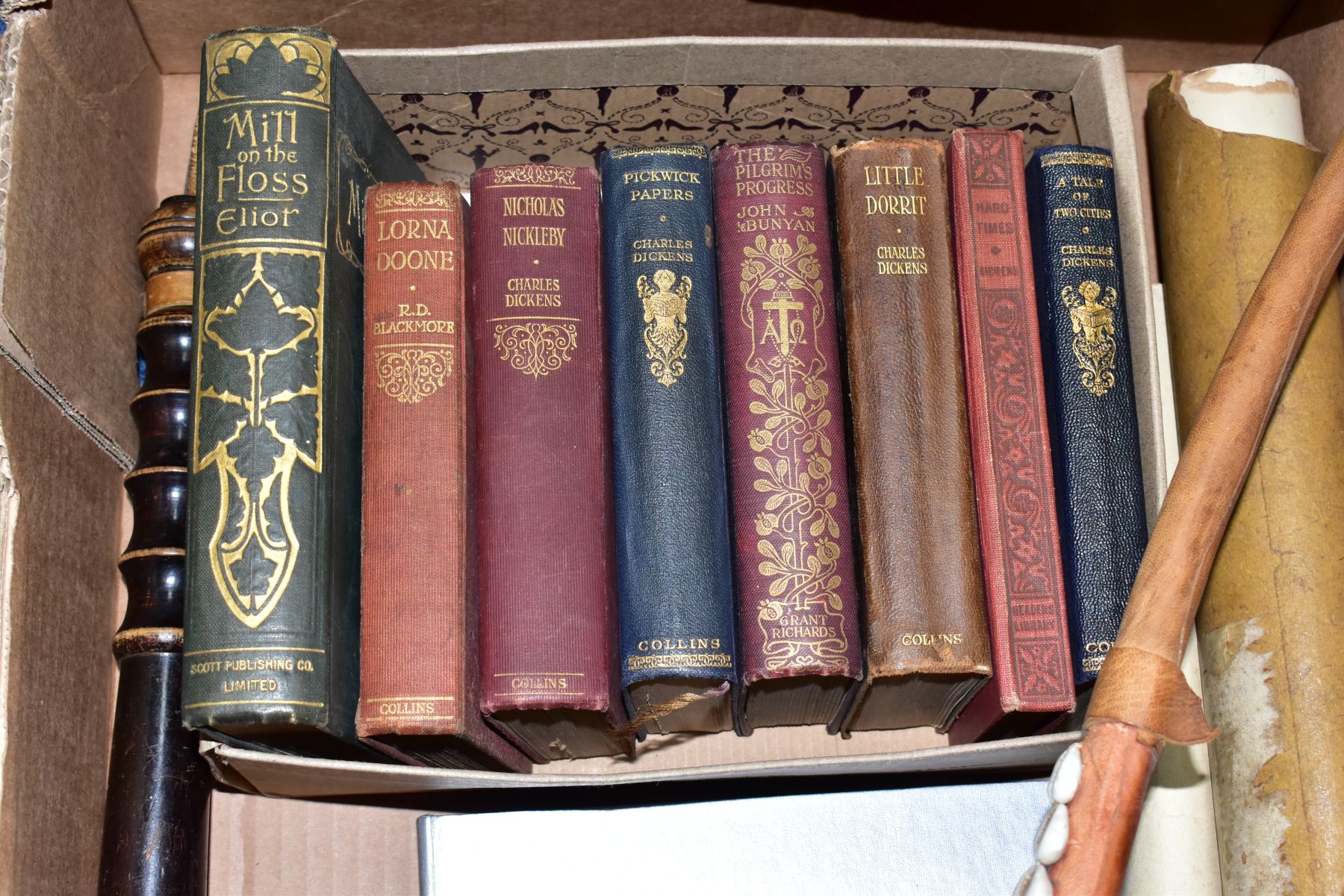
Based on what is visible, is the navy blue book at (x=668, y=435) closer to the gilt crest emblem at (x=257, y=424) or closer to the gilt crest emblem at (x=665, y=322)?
the gilt crest emblem at (x=665, y=322)

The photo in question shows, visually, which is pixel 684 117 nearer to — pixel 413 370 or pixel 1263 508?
pixel 413 370

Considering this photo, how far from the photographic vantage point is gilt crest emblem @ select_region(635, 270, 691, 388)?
71 cm

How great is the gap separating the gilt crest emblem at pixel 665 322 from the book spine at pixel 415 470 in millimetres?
109

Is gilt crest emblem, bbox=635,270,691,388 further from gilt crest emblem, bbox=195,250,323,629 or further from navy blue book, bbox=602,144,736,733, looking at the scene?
gilt crest emblem, bbox=195,250,323,629

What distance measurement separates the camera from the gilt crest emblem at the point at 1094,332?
2.38 ft

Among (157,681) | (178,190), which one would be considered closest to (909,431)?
(157,681)

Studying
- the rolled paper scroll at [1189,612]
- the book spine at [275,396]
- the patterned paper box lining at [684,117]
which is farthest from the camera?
the patterned paper box lining at [684,117]

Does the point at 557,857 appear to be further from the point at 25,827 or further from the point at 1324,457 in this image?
the point at 1324,457

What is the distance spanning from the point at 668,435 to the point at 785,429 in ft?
0.22

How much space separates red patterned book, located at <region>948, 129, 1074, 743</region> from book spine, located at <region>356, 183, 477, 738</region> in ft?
0.97

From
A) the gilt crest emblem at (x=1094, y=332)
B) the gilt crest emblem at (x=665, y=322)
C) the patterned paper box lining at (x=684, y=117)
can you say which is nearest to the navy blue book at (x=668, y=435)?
the gilt crest emblem at (x=665, y=322)

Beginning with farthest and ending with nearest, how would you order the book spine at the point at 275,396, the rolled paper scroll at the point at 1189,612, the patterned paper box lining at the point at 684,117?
the patterned paper box lining at the point at 684,117 → the book spine at the point at 275,396 → the rolled paper scroll at the point at 1189,612

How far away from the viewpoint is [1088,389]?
72 centimetres

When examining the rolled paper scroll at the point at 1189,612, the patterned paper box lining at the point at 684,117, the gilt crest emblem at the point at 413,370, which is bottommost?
the rolled paper scroll at the point at 1189,612
